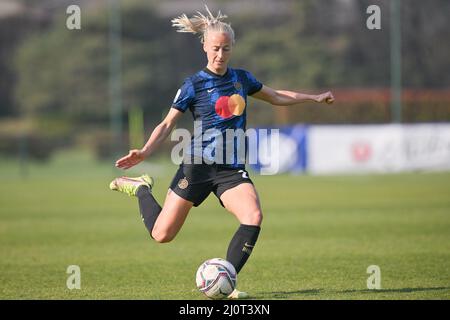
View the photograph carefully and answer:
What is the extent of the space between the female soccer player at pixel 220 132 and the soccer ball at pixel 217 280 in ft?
0.54

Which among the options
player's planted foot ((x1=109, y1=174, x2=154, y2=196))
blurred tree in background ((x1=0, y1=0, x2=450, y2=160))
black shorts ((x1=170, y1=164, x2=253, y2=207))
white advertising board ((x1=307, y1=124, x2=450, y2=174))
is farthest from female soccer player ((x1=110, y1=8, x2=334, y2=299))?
blurred tree in background ((x1=0, y1=0, x2=450, y2=160))

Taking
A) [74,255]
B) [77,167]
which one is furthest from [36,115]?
[74,255]

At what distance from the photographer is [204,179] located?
683cm

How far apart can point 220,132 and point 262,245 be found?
Result: 393 centimetres

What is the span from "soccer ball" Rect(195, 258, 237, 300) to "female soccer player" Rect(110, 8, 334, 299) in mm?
164

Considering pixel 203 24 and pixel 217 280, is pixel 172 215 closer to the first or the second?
pixel 217 280

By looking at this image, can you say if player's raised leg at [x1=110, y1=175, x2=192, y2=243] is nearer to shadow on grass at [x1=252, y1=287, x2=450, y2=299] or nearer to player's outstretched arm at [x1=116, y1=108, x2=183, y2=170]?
player's outstretched arm at [x1=116, y1=108, x2=183, y2=170]

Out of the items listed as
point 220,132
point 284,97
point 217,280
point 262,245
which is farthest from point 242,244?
point 262,245

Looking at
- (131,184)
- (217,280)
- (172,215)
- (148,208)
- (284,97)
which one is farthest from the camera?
(131,184)

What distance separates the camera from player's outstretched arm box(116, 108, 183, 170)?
651 cm

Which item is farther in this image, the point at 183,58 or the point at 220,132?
the point at 183,58

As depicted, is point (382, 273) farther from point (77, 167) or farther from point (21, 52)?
point (21, 52)

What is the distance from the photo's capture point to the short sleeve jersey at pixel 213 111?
679 centimetres

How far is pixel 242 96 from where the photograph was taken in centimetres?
690
